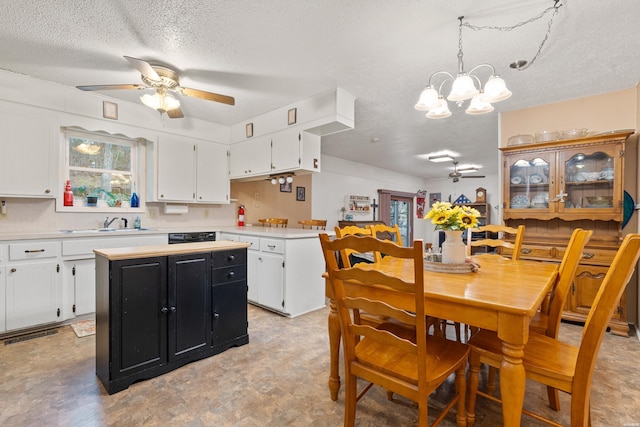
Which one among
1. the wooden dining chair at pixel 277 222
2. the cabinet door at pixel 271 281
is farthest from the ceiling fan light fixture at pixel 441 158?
the cabinet door at pixel 271 281

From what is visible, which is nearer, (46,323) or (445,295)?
(445,295)

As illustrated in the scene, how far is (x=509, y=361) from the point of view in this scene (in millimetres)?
1233

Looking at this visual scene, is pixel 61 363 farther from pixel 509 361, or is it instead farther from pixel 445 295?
pixel 509 361

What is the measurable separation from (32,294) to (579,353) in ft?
12.9

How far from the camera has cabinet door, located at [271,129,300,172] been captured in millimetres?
3612

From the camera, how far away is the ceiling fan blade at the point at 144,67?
85.0 inches

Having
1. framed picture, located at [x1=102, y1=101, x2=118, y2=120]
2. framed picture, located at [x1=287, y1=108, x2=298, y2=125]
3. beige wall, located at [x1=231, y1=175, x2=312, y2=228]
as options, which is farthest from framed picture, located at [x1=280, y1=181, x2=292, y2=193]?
framed picture, located at [x1=102, y1=101, x2=118, y2=120]

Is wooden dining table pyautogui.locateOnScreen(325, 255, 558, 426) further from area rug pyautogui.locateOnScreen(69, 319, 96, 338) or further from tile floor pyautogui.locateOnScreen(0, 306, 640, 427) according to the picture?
area rug pyautogui.locateOnScreen(69, 319, 96, 338)

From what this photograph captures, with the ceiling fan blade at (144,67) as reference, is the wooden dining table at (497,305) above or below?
below

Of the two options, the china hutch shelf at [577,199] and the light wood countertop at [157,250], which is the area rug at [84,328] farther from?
the china hutch shelf at [577,199]

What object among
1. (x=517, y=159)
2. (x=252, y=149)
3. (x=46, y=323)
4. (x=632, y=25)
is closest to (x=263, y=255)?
(x=252, y=149)

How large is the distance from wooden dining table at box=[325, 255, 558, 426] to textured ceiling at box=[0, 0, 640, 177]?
163cm

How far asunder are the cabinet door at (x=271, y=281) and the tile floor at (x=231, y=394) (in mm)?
800

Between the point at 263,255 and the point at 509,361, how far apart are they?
8.56 feet
